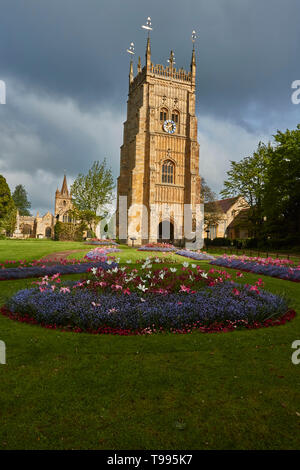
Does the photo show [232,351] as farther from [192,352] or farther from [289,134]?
[289,134]

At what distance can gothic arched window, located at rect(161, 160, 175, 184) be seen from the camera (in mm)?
40438

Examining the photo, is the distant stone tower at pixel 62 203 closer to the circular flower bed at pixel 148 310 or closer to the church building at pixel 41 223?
the church building at pixel 41 223

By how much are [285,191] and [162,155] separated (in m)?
17.8

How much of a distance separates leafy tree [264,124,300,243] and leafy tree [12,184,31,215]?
81313mm

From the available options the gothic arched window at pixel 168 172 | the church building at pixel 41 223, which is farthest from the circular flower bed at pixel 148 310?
the church building at pixel 41 223

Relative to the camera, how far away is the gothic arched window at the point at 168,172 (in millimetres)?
40438

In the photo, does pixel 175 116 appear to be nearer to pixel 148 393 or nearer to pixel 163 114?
pixel 163 114

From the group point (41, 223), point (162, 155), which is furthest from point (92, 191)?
point (41, 223)

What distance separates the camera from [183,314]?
5875 millimetres

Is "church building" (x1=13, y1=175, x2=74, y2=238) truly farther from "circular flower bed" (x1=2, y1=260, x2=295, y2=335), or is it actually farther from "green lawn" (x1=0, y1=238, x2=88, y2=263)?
"circular flower bed" (x1=2, y1=260, x2=295, y2=335)

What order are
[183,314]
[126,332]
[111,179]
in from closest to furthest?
[126,332] < [183,314] < [111,179]
